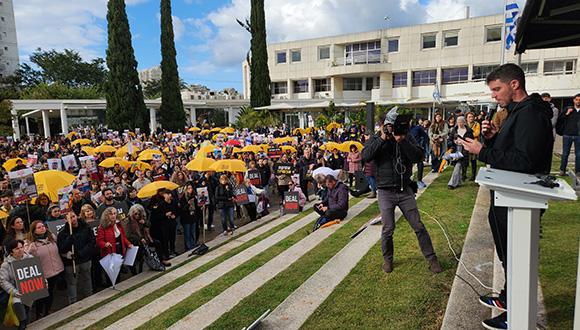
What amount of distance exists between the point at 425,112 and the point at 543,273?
35864 mm

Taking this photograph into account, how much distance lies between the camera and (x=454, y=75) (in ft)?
125

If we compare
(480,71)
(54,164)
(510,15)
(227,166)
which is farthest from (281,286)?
(480,71)

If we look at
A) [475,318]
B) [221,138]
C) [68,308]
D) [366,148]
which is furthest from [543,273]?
[221,138]

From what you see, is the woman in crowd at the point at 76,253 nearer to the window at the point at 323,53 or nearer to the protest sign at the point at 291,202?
the protest sign at the point at 291,202

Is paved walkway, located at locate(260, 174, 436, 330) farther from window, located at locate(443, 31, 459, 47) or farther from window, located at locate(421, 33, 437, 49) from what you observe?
window, located at locate(421, 33, 437, 49)

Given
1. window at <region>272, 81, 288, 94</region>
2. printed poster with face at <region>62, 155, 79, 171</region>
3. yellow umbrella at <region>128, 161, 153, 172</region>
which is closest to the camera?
printed poster with face at <region>62, 155, 79, 171</region>

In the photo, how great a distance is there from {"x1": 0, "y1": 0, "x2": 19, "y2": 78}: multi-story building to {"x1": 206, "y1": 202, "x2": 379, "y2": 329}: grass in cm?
9280

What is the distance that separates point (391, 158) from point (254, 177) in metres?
8.87

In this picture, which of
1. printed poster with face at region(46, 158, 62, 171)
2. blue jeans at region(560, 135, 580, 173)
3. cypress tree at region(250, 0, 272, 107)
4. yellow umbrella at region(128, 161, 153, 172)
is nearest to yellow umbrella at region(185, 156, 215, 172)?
yellow umbrella at region(128, 161, 153, 172)

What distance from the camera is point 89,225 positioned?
747cm

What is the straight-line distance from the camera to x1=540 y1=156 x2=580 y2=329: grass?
10.7 ft

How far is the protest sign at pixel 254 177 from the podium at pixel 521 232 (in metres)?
11.0

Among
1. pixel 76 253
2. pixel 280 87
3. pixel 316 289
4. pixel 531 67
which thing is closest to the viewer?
pixel 316 289

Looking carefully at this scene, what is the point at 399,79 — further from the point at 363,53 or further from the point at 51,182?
the point at 51,182
